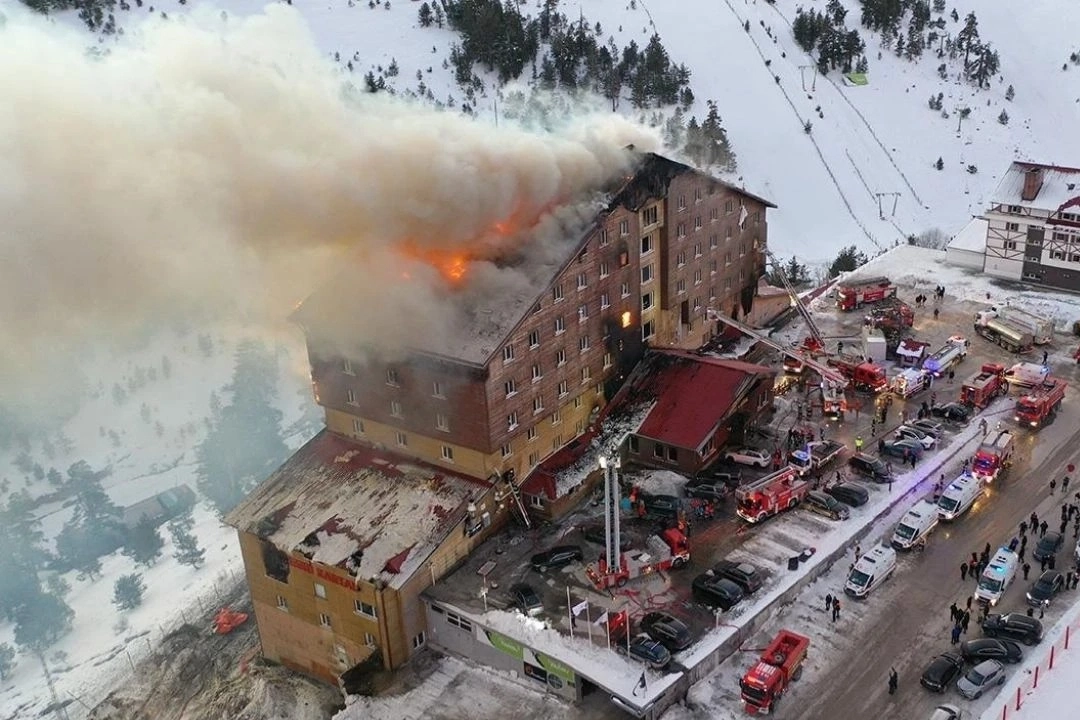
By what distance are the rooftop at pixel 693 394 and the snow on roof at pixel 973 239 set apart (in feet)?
100.0

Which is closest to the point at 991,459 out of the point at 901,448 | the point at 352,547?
the point at 901,448

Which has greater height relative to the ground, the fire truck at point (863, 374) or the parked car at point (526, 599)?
the fire truck at point (863, 374)

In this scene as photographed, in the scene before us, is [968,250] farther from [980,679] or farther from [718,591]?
[980,679]

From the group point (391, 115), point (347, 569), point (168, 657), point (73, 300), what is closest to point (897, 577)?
point (347, 569)

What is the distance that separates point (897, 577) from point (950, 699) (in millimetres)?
6803

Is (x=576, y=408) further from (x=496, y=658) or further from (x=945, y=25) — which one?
(x=945, y=25)

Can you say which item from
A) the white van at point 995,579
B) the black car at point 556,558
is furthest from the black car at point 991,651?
the black car at point 556,558

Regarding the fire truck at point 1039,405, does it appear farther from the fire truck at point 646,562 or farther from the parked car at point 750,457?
the fire truck at point 646,562

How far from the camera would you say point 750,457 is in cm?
4684

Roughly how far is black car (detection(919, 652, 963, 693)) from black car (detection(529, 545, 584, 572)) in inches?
535

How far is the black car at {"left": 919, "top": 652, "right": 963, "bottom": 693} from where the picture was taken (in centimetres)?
3409

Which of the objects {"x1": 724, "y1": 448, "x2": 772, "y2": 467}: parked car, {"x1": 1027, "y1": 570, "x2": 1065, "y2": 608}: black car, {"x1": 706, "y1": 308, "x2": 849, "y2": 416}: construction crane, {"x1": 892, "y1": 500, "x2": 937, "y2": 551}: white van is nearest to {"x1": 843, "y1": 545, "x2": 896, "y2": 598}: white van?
{"x1": 892, "y1": 500, "x2": 937, "y2": 551}: white van

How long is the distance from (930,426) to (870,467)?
543cm

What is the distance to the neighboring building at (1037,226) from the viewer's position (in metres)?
65.8
